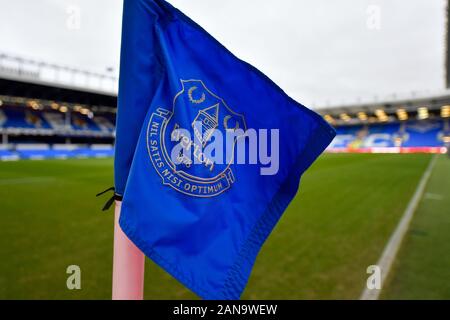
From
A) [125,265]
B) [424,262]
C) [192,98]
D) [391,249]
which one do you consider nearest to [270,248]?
[391,249]

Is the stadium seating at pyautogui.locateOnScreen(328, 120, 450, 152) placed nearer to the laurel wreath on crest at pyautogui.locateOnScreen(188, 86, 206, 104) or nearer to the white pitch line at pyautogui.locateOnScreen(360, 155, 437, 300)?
the white pitch line at pyautogui.locateOnScreen(360, 155, 437, 300)

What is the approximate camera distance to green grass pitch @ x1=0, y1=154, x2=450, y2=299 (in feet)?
9.04

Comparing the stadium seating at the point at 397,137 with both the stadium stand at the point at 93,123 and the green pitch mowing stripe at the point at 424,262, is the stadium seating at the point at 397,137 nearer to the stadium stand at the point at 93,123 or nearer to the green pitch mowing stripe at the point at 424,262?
the stadium stand at the point at 93,123

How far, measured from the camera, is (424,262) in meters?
3.43

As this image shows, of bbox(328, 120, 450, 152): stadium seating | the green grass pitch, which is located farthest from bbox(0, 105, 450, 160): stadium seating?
the green grass pitch

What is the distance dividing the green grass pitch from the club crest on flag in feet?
6.73

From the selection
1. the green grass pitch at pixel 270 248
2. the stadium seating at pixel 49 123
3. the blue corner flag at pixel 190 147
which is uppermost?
the stadium seating at pixel 49 123

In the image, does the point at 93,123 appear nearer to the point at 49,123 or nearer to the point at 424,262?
the point at 49,123

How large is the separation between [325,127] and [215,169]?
455 millimetres

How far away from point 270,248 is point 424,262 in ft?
6.00

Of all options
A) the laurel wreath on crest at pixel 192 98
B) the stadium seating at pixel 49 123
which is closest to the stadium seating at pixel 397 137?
the stadium seating at pixel 49 123

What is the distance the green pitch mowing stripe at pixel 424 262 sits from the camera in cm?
271
